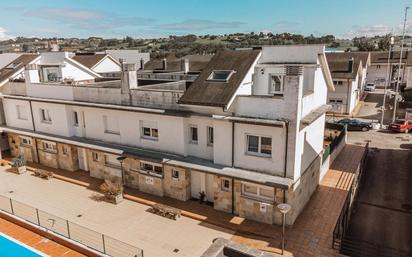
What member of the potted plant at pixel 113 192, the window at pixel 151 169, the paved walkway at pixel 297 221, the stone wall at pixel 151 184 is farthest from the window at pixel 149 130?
the paved walkway at pixel 297 221

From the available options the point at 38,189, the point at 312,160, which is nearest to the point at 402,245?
Answer: the point at 312,160

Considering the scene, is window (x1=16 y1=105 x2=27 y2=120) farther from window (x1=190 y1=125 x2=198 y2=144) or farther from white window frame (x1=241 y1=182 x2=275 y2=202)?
white window frame (x1=241 y1=182 x2=275 y2=202)

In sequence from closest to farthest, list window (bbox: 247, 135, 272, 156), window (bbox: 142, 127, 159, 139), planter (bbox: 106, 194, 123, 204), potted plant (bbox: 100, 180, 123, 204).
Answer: window (bbox: 247, 135, 272, 156), planter (bbox: 106, 194, 123, 204), potted plant (bbox: 100, 180, 123, 204), window (bbox: 142, 127, 159, 139)

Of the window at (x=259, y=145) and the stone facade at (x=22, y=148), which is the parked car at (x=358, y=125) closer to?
the window at (x=259, y=145)

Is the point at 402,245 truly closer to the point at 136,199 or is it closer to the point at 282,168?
the point at 282,168

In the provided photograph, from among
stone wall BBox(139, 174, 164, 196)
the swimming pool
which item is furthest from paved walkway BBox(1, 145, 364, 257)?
the swimming pool

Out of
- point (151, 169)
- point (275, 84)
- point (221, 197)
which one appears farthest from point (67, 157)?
point (275, 84)
